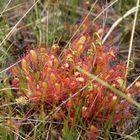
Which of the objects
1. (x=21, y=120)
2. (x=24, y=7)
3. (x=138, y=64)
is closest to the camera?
(x=21, y=120)

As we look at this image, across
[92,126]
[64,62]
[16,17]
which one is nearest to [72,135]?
[92,126]

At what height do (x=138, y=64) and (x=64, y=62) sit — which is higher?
(x=64, y=62)

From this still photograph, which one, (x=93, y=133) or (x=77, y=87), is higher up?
(x=77, y=87)

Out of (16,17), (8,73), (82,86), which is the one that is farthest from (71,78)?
(16,17)

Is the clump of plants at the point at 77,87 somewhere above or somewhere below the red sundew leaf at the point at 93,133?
above

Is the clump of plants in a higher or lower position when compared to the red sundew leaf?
higher

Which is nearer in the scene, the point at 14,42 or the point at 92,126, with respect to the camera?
the point at 92,126

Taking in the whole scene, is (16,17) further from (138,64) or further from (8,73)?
(138,64)

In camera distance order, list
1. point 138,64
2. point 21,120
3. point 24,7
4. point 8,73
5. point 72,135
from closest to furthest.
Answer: point 72,135 → point 21,120 → point 8,73 → point 138,64 → point 24,7
